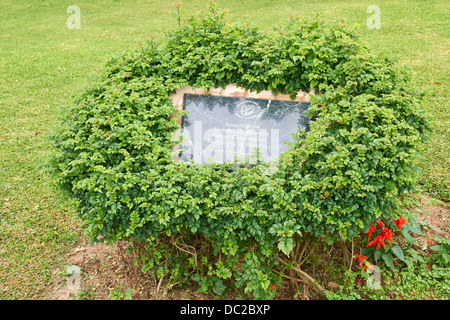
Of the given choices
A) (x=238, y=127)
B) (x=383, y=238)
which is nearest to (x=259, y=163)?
(x=238, y=127)

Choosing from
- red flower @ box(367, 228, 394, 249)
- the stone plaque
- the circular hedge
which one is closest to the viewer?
the circular hedge

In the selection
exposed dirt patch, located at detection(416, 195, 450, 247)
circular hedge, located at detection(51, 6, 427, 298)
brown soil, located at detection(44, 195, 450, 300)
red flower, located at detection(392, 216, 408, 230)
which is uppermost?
circular hedge, located at detection(51, 6, 427, 298)

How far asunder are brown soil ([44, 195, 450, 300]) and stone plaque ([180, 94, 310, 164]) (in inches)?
52.1

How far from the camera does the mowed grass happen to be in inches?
176

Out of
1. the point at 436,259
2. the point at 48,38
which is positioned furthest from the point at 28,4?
the point at 436,259

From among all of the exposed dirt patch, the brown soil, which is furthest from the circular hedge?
the exposed dirt patch

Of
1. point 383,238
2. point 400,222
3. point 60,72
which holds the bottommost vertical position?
point 383,238

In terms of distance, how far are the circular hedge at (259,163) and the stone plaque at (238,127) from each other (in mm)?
186

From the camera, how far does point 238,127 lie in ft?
12.8

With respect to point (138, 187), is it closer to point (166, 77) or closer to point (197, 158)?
point (197, 158)

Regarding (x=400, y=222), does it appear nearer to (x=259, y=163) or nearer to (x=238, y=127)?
(x=259, y=163)

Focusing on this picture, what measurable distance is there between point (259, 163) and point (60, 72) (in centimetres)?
704

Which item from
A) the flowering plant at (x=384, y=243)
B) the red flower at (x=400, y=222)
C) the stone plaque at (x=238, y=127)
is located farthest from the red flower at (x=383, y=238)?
the stone plaque at (x=238, y=127)

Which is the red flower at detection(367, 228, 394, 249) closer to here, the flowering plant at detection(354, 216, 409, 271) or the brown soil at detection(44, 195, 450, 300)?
the flowering plant at detection(354, 216, 409, 271)
